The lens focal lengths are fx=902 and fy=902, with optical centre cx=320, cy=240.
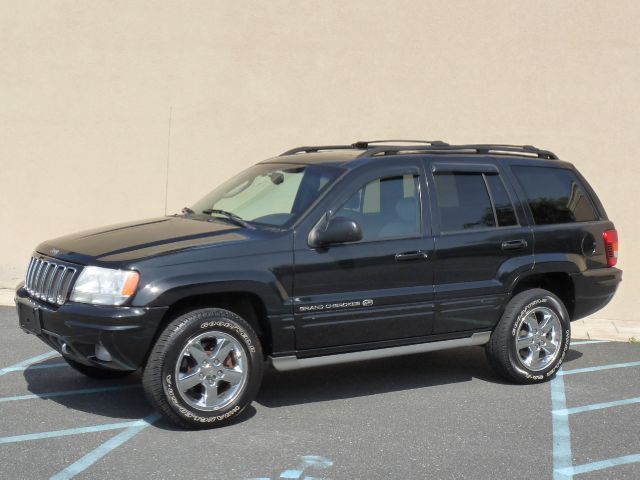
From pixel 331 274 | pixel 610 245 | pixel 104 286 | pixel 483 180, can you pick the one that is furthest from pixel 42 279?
pixel 610 245

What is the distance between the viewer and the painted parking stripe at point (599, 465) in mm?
5129

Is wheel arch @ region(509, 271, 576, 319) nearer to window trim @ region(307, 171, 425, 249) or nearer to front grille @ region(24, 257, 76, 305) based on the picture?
window trim @ region(307, 171, 425, 249)

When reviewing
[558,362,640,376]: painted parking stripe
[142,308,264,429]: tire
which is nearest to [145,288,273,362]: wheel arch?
[142,308,264,429]: tire

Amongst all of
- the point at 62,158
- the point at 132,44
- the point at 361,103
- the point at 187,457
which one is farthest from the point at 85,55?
the point at 187,457

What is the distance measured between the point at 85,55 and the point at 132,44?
0.63 metres

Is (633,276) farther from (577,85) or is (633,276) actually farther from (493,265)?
(493,265)

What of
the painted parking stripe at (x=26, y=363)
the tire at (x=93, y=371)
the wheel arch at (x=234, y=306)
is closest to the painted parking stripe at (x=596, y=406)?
the wheel arch at (x=234, y=306)

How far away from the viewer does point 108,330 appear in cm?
549

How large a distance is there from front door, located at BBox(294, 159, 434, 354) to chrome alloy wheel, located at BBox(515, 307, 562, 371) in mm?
960

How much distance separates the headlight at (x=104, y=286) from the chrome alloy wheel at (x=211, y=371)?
52 cm

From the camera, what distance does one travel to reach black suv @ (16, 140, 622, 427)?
5.65 meters

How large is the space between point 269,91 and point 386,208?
4895 millimetres

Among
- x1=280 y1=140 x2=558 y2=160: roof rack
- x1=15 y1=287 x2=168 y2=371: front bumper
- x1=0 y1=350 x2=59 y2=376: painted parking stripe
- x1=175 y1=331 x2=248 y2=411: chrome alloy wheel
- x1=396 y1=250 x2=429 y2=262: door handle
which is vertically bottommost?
x1=0 y1=350 x2=59 y2=376: painted parking stripe

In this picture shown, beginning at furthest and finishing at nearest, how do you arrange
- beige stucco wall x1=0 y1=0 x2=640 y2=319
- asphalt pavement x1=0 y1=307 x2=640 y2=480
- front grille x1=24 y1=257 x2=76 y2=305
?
beige stucco wall x1=0 y1=0 x2=640 y2=319
front grille x1=24 y1=257 x2=76 y2=305
asphalt pavement x1=0 y1=307 x2=640 y2=480
